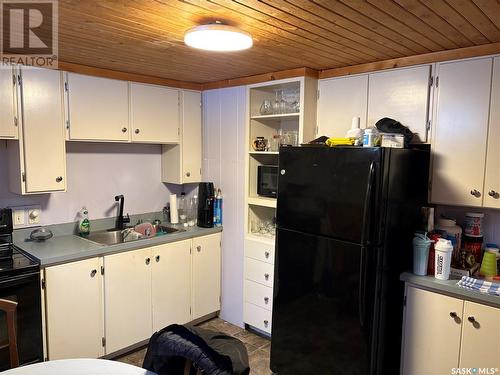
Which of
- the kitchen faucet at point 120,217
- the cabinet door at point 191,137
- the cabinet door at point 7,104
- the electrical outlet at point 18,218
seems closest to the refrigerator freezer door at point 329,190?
the cabinet door at point 191,137

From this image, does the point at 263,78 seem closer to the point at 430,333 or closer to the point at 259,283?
the point at 259,283

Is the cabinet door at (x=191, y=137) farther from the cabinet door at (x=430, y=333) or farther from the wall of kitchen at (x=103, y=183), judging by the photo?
the cabinet door at (x=430, y=333)

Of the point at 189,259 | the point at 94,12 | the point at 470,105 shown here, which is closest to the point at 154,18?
the point at 94,12

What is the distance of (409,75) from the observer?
2389 mm

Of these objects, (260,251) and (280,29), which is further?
(260,251)

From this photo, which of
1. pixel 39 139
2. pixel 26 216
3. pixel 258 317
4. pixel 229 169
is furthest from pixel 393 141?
pixel 26 216

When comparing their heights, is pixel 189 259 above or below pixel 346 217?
below

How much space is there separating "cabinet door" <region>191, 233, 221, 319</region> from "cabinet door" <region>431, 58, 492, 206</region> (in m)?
Answer: 1.87

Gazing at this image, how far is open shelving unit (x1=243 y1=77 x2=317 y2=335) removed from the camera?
10.00 ft

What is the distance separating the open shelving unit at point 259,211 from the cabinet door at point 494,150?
1.15 m

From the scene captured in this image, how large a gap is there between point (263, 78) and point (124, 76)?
3.58 ft

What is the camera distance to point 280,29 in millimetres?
1864

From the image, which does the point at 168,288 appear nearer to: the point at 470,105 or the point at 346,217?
the point at 346,217

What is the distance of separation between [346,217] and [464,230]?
86 centimetres
